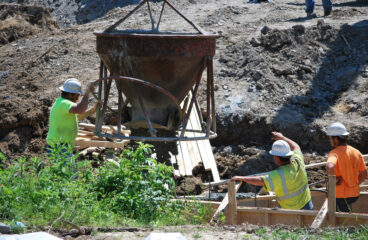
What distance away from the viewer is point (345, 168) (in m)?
6.50

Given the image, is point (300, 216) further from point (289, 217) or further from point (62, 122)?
point (62, 122)

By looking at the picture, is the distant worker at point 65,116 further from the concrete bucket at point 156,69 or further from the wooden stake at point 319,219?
the wooden stake at point 319,219

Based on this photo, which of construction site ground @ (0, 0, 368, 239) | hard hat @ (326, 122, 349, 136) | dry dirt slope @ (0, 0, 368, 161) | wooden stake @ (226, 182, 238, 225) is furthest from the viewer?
dry dirt slope @ (0, 0, 368, 161)

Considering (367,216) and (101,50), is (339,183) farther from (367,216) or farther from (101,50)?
(101,50)

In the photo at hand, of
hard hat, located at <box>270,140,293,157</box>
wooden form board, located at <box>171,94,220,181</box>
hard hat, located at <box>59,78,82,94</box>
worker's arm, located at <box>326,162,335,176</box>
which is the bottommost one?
wooden form board, located at <box>171,94,220,181</box>

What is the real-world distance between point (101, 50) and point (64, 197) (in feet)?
7.16

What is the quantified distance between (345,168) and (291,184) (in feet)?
2.75

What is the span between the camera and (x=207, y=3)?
16719 mm

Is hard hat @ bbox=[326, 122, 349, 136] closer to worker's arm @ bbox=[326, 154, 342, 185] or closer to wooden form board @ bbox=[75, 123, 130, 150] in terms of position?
worker's arm @ bbox=[326, 154, 342, 185]

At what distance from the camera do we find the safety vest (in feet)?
19.6

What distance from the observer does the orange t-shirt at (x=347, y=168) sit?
650 cm

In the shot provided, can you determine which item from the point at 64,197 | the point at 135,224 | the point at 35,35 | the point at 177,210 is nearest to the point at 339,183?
the point at 177,210

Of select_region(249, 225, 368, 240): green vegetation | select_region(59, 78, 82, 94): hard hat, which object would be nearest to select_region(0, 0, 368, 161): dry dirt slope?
select_region(59, 78, 82, 94): hard hat

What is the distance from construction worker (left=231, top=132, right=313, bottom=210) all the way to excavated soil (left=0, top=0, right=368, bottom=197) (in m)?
2.66
